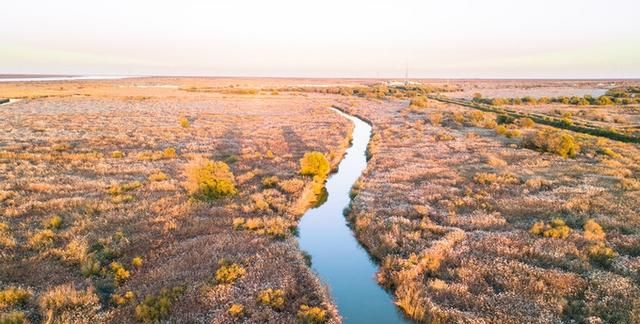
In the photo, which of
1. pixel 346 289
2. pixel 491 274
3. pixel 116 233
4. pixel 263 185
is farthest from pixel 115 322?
pixel 263 185

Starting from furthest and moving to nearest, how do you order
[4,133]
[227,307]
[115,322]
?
[4,133], [227,307], [115,322]

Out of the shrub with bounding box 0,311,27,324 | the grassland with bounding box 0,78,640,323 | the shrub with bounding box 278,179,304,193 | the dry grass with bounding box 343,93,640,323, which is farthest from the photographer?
the shrub with bounding box 278,179,304,193

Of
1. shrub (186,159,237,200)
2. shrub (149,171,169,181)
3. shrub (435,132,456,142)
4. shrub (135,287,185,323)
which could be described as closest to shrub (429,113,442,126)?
shrub (435,132,456,142)

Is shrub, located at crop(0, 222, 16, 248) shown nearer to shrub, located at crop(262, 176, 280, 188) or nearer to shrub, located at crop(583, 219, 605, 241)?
shrub, located at crop(262, 176, 280, 188)

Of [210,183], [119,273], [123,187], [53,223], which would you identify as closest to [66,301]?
[119,273]

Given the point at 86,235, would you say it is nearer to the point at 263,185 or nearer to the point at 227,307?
the point at 227,307

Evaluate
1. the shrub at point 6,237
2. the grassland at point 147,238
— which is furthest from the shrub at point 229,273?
the shrub at point 6,237

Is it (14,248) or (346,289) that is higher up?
(14,248)
